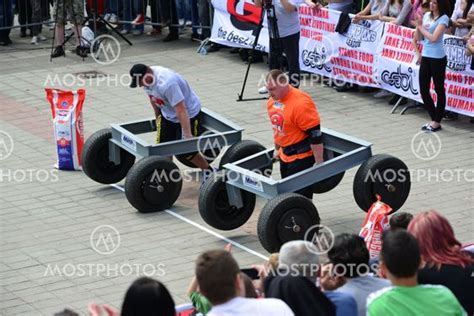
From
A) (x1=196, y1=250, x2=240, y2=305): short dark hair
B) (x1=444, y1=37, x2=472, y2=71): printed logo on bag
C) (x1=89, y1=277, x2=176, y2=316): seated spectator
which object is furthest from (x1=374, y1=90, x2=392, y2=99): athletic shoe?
(x1=89, y1=277, x2=176, y2=316): seated spectator

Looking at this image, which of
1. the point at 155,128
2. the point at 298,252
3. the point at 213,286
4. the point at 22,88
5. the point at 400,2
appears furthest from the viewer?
the point at 22,88

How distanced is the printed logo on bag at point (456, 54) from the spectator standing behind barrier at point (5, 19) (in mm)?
8604

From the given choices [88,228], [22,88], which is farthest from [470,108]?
[22,88]

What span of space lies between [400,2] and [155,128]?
4.77m

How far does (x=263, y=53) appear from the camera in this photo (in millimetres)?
18312

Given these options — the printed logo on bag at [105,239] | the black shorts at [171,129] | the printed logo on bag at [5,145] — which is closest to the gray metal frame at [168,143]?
the black shorts at [171,129]

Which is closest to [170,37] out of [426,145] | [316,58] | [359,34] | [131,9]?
[131,9]

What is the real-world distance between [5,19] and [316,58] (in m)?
6.18

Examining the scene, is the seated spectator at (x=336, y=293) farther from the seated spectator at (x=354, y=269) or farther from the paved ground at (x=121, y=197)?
the paved ground at (x=121, y=197)

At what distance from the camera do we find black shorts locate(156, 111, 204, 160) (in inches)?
484

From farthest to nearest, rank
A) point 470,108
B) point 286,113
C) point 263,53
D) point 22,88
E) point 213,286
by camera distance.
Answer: point 263,53, point 22,88, point 470,108, point 286,113, point 213,286

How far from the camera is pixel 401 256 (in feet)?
19.2

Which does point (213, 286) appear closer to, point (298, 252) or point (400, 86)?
point (298, 252)

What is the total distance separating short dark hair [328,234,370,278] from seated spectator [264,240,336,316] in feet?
0.68
